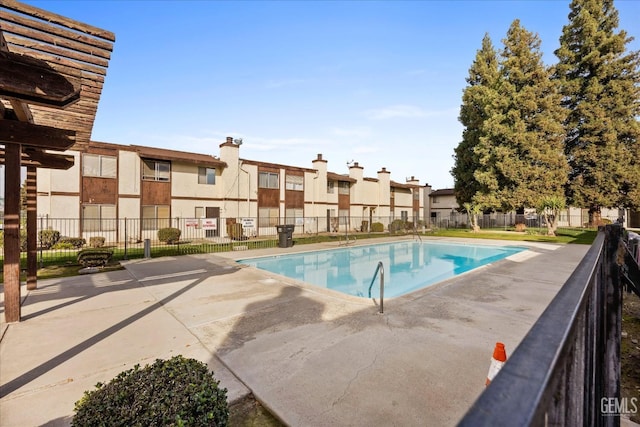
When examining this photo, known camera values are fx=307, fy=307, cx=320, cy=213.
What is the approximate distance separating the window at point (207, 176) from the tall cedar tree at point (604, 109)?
29901 mm

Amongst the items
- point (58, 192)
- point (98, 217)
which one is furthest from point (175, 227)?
point (58, 192)

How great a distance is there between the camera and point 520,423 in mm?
455

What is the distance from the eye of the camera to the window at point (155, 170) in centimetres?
2130

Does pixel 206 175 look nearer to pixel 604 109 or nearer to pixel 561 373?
pixel 561 373

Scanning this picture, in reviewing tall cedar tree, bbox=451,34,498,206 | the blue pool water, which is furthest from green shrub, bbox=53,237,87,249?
tall cedar tree, bbox=451,34,498,206

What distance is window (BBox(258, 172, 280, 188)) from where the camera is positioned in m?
26.6

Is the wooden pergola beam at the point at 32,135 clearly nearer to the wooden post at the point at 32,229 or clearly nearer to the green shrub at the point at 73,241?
the wooden post at the point at 32,229

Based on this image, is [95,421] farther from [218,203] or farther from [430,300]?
[218,203]

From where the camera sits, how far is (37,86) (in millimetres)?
3320

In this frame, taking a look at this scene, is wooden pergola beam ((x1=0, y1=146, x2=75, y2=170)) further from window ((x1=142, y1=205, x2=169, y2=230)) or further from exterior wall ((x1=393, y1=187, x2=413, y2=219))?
exterior wall ((x1=393, y1=187, x2=413, y2=219))

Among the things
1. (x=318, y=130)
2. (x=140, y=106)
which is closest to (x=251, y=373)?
(x=140, y=106)

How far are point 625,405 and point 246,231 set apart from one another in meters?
21.8

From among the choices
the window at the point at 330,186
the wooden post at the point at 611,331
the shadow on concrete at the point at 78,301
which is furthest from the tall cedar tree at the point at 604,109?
the wooden post at the point at 611,331

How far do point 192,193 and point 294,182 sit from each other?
929 centimetres
